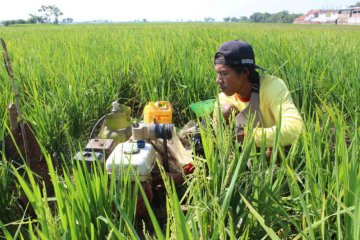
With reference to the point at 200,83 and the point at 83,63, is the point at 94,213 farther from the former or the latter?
the point at 83,63

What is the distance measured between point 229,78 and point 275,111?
1.02 feet

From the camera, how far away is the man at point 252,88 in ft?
5.44

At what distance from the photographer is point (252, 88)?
6.23 feet

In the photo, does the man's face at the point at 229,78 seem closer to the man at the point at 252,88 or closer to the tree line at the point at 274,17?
the man at the point at 252,88

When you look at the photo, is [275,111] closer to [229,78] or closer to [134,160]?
[229,78]

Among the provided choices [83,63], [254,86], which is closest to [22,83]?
[83,63]

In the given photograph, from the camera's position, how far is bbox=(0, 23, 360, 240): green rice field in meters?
0.94

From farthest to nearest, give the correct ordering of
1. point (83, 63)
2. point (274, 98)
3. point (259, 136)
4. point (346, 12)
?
point (346, 12), point (83, 63), point (274, 98), point (259, 136)

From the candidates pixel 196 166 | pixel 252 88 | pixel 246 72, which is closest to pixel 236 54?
pixel 246 72

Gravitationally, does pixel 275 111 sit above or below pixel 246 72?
below

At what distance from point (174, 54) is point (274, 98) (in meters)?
2.02

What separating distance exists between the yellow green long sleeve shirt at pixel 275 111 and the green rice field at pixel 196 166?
7 cm

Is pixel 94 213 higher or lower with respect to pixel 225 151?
lower

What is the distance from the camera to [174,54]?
360 cm
